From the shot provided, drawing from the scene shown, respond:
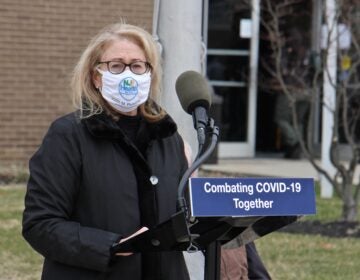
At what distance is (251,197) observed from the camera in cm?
266

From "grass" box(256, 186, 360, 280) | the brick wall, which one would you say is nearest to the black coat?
"grass" box(256, 186, 360, 280)

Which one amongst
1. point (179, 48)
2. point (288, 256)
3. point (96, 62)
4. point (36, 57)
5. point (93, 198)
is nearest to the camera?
point (93, 198)

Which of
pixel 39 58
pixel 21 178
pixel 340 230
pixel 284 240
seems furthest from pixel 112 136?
pixel 39 58

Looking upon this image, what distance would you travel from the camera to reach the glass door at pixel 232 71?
574 inches

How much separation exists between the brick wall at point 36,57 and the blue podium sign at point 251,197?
30.3 ft

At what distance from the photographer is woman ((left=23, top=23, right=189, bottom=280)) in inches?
113

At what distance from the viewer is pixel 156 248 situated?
277 centimetres

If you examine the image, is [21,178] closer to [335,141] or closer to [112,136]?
[335,141]

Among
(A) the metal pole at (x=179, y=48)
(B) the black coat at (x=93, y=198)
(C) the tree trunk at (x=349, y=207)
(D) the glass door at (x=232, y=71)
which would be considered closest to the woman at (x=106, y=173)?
(B) the black coat at (x=93, y=198)

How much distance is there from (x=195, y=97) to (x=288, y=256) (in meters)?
4.42

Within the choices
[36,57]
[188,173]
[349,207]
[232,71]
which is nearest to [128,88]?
[188,173]

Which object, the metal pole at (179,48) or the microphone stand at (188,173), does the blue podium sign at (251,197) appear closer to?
the microphone stand at (188,173)

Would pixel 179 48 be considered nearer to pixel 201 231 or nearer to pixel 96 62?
pixel 96 62

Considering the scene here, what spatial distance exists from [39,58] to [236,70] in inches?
161
